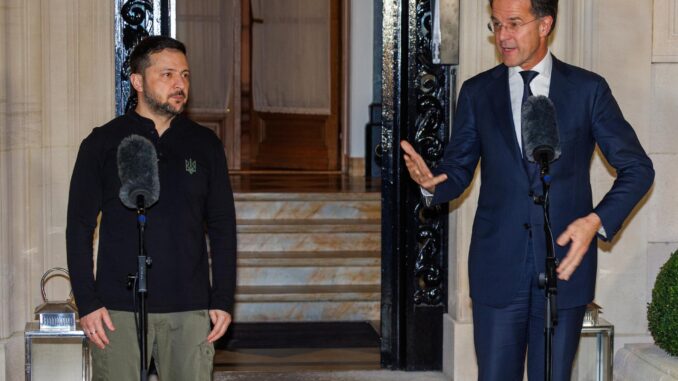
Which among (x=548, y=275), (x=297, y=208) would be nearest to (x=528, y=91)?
(x=548, y=275)

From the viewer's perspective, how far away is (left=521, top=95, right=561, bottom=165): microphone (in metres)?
3.62

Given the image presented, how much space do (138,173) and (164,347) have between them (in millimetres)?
692

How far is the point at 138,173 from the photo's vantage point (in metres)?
3.85

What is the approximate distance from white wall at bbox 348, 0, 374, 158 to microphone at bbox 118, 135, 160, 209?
10037 millimetres

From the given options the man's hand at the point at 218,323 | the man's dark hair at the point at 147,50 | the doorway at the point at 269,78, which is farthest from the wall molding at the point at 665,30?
the doorway at the point at 269,78

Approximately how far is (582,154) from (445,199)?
50 cm

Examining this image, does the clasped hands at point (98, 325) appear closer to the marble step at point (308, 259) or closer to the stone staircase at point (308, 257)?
the stone staircase at point (308, 257)

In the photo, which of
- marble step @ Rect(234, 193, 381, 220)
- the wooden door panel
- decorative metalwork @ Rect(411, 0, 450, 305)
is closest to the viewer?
decorative metalwork @ Rect(411, 0, 450, 305)

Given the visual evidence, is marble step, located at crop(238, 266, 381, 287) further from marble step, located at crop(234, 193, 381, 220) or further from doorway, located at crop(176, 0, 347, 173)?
doorway, located at crop(176, 0, 347, 173)

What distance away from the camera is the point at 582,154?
155 inches

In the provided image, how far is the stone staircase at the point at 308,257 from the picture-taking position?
337 inches

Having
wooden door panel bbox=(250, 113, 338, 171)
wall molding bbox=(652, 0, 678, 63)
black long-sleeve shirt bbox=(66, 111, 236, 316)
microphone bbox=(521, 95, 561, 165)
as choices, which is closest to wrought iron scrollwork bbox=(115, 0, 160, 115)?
black long-sleeve shirt bbox=(66, 111, 236, 316)

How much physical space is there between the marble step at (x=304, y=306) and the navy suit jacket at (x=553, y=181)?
458cm

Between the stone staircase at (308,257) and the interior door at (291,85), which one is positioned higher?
the interior door at (291,85)
